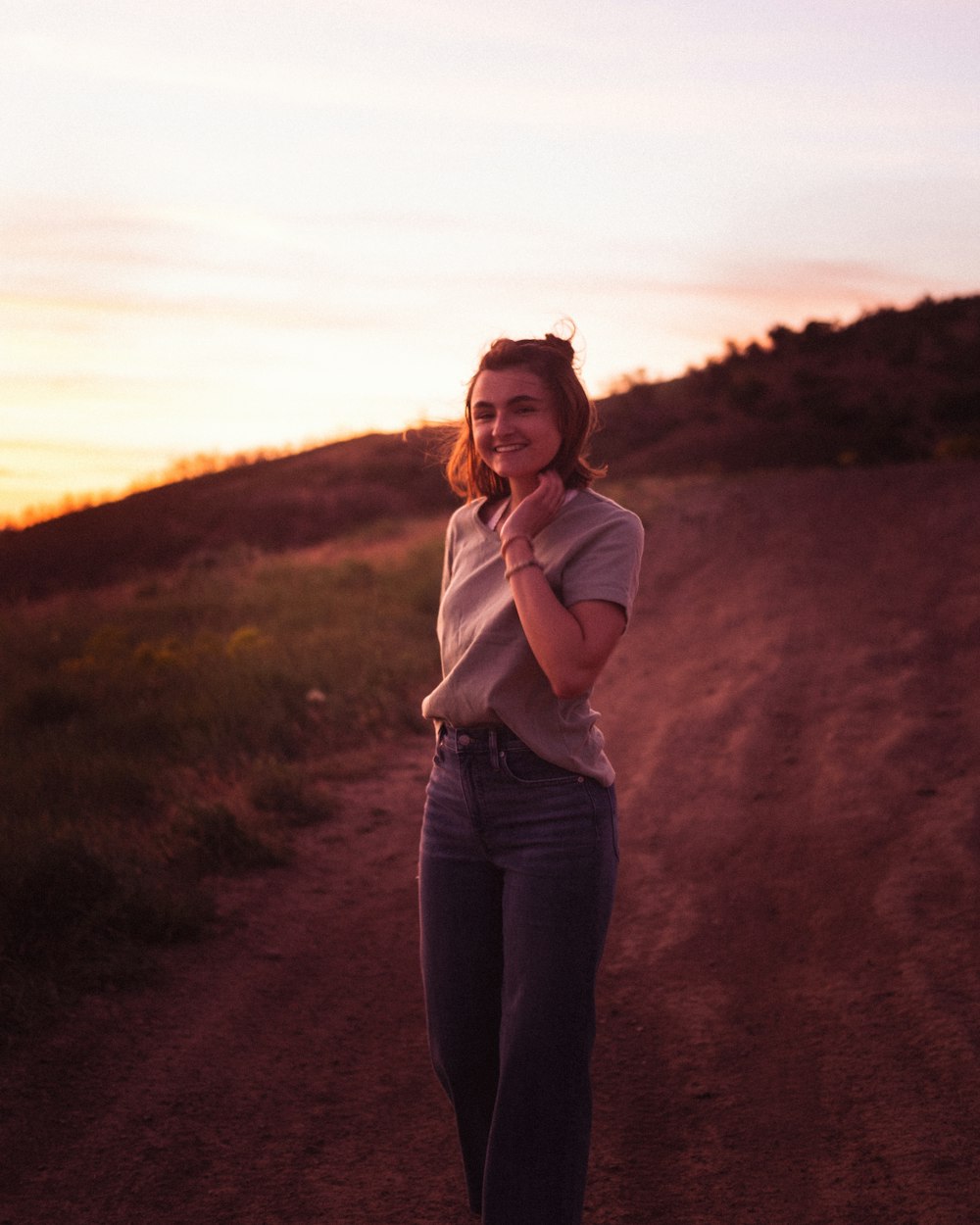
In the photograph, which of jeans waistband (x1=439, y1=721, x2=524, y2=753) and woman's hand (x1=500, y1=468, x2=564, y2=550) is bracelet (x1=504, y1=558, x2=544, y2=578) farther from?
jeans waistband (x1=439, y1=721, x2=524, y2=753)

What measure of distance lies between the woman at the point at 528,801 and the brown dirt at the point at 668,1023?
34.1 inches

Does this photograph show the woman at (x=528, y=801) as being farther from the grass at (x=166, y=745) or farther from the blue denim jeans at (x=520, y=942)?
the grass at (x=166, y=745)

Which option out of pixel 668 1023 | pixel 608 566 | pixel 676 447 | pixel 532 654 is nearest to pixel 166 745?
pixel 668 1023

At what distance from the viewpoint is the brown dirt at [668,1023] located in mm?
3113

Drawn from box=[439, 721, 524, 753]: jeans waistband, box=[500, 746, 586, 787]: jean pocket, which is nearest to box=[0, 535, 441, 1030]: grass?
box=[439, 721, 524, 753]: jeans waistband

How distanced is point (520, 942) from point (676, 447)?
2601 centimetres

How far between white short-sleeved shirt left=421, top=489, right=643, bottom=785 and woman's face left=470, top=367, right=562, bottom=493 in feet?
0.39

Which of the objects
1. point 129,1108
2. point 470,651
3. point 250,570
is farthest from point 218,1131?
point 250,570

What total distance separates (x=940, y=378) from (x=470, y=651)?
3307cm

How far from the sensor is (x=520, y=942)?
2.25 metres

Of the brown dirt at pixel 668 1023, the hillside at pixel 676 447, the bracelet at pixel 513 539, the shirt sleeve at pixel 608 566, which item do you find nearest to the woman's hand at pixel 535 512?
the bracelet at pixel 513 539

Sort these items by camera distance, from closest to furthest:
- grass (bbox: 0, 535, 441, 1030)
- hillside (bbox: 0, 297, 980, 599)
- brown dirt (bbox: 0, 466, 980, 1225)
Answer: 1. brown dirt (bbox: 0, 466, 980, 1225)
2. grass (bbox: 0, 535, 441, 1030)
3. hillside (bbox: 0, 297, 980, 599)

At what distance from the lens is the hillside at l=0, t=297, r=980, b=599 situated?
1967 centimetres

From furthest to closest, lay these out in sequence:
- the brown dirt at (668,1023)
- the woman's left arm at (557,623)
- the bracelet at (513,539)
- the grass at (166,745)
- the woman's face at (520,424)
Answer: the grass at (166,745)
the brown dirt at (668,1023)
the woman's face at (520,424)
the bracelet at (513,539)
the woman's left arm at (557,623)
